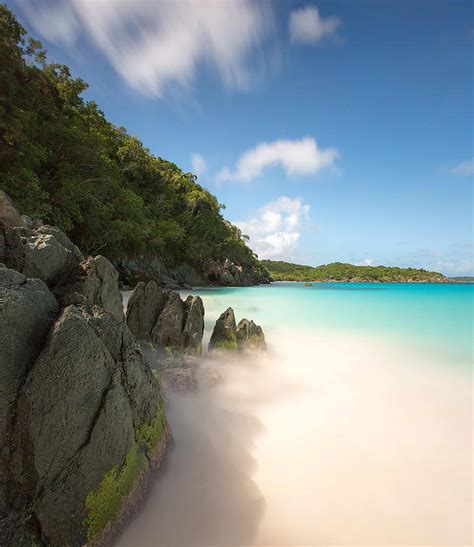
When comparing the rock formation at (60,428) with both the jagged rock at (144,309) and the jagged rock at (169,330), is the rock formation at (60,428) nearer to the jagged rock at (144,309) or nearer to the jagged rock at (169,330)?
the jagged rock at (169,330)

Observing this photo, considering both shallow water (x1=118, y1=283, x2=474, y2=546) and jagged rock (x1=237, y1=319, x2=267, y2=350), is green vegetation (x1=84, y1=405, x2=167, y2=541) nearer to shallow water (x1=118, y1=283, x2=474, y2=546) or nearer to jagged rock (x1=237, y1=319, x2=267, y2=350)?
shallow water (x1=118, y1=283, x2=474, y2=546)

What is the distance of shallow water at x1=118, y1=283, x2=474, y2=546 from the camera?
3111 millimetres

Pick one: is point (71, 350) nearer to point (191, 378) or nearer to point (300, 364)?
point (191, 378)

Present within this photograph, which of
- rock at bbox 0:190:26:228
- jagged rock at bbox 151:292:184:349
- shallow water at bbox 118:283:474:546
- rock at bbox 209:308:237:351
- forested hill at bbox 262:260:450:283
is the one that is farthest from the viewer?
forested hill at bbox 262:260:450:283

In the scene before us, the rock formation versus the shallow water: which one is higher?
the rock formation

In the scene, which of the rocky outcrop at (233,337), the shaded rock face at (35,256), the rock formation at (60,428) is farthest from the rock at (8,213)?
the rocky outcrop at (233,337)

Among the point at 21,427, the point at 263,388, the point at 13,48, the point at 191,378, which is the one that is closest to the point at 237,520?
the point at 21,427

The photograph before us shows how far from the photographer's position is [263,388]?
21.6 ft

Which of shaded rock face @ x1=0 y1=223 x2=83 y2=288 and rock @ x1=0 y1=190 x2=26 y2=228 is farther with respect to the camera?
rock @ x1=0 y1=190 x2=26 y2=228

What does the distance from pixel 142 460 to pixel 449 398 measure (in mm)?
7115

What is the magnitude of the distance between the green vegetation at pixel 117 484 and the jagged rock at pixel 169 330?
13.1 feet

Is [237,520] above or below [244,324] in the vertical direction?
below

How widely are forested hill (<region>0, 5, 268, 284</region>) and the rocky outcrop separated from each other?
39.7 feet

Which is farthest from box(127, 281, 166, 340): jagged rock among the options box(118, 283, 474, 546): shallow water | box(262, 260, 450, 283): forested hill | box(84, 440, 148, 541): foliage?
box(262, 260, 450, 283): forested hill
